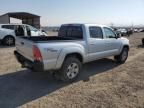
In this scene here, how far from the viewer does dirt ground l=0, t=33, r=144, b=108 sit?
4746 mm

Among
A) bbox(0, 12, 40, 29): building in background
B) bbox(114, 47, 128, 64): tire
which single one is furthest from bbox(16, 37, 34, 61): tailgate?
bbox(0, 12, 40, 29): building in background

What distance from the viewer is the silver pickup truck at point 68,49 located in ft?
17.6

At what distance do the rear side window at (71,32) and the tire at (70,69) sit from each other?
0.99 meters

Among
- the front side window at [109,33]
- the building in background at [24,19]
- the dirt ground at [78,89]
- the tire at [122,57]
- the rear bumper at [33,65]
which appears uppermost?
the building in background at [24,19]

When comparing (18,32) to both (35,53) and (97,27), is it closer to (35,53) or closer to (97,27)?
(97,27)

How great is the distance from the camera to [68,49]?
5.91m

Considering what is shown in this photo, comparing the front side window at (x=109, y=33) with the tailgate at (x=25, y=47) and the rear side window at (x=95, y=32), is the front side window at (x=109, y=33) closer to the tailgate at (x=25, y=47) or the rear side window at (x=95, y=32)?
the rear side window at (x=95, y=32)

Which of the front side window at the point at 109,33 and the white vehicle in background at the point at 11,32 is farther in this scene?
the white vehicle in background at the point at 11,32

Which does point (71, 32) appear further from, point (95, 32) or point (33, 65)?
point (33, 65)

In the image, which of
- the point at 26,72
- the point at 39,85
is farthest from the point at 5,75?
the point at 39,85

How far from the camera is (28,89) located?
5.69 metres

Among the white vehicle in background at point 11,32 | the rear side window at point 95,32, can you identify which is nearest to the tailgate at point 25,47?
the rear side window at point 95,32

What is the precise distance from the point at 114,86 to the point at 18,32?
1147 cm

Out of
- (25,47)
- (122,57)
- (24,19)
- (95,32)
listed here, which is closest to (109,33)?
(95,32)
